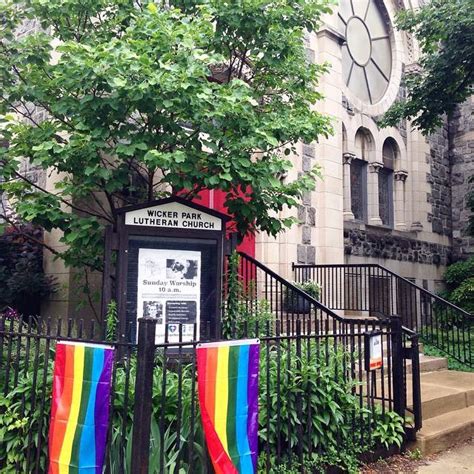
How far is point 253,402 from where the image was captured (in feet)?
13.1

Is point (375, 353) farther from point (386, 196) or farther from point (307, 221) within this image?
point (386, 196)

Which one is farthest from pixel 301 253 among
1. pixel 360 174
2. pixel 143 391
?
pixel 143 391

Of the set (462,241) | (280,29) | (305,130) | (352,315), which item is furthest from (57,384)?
(462,241)

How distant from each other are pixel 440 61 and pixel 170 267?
361 inches

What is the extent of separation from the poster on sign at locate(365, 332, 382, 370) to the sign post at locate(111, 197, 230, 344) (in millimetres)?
1455

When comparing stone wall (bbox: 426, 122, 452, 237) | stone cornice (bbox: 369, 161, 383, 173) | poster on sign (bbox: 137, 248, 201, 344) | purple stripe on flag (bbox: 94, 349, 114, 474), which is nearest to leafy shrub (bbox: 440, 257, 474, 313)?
stone wall (bbox: 426, 122, 452, 237)

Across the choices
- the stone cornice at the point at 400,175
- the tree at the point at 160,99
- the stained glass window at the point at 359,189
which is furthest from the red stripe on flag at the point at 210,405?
the stone cornice at the point at 400,175

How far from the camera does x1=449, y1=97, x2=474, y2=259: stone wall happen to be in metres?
17.0

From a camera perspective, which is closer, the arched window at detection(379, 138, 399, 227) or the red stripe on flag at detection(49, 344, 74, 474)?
the red stripe on flag at detection(49, 344, 74, 474)

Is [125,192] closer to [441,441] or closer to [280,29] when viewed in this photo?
[280,29]

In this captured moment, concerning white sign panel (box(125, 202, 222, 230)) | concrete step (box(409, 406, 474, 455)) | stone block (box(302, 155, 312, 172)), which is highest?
stone block (box(302, 155, 312, 172))

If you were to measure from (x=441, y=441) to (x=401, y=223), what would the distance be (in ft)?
33.4

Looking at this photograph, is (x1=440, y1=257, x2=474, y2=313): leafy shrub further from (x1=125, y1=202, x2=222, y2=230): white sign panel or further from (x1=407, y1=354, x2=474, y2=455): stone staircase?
(x1=125, y1=202, x2=222, y2=230): white sign panel

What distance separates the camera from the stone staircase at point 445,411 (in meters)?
5.62
